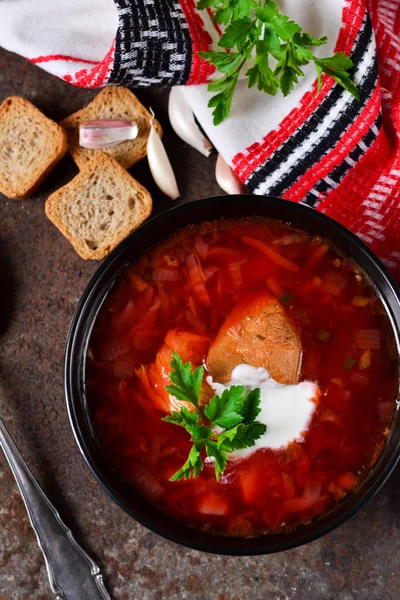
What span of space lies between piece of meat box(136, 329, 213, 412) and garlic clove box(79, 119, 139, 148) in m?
0.72

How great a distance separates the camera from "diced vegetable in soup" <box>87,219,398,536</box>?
1975 mm

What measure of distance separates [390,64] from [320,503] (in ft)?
4.13

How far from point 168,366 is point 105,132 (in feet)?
2.65

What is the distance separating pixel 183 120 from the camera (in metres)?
2.38

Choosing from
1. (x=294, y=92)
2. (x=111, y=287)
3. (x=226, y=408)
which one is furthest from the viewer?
(x=294, y=92)

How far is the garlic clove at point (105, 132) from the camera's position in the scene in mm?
2373

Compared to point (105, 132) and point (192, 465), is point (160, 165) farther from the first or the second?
point (192, 465)

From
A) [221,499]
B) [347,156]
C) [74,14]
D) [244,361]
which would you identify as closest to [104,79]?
[74,14]

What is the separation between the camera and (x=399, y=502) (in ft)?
7.68

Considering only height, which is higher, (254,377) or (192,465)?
(254,377)

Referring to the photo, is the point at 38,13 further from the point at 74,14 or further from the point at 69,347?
the point at 69,347

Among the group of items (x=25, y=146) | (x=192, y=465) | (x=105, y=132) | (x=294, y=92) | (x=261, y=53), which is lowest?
(x=192, y=465)

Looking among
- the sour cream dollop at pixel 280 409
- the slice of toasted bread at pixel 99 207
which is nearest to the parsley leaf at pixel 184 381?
the sour cream dollop at pixel 280 409

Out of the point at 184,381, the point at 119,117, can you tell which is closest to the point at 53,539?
the point at 184,381
